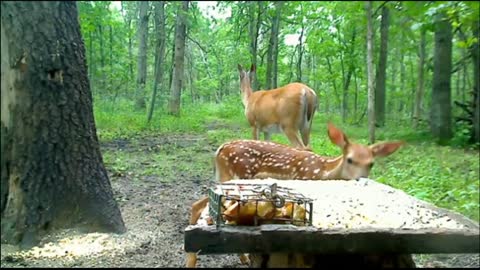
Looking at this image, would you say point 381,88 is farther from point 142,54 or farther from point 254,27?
point 142,54

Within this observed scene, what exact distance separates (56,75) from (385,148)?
1.24 meters

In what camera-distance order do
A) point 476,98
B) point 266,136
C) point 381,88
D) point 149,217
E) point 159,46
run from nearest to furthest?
point 381,88, point 159,46, point 149,217, point 266,136, point 476,98

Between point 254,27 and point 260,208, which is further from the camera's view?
point 254,27

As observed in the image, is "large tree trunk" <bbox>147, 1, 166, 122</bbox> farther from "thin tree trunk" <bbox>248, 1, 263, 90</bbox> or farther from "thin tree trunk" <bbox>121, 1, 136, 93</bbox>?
"thin tree trunk" <bbox>248, 1, 263, 90</bbox>

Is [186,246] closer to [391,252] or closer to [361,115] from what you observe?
[391,252]

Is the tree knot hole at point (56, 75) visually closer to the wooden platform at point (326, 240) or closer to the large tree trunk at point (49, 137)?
the large tree trunk at point (49, 137)

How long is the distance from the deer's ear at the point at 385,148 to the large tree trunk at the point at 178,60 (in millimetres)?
800

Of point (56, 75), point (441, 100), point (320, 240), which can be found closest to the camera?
point (320, 240)

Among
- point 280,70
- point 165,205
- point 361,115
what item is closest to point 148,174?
point 165,205

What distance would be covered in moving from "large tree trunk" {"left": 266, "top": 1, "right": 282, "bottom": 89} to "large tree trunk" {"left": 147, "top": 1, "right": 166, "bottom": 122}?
0.34m

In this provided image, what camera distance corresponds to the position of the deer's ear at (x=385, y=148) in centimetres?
211

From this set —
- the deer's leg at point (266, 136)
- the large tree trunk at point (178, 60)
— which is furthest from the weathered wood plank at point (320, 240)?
the deer's leg at point (266, 136)

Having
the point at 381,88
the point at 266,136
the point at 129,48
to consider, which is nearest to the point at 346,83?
the point at 381,88

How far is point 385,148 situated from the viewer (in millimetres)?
2131
